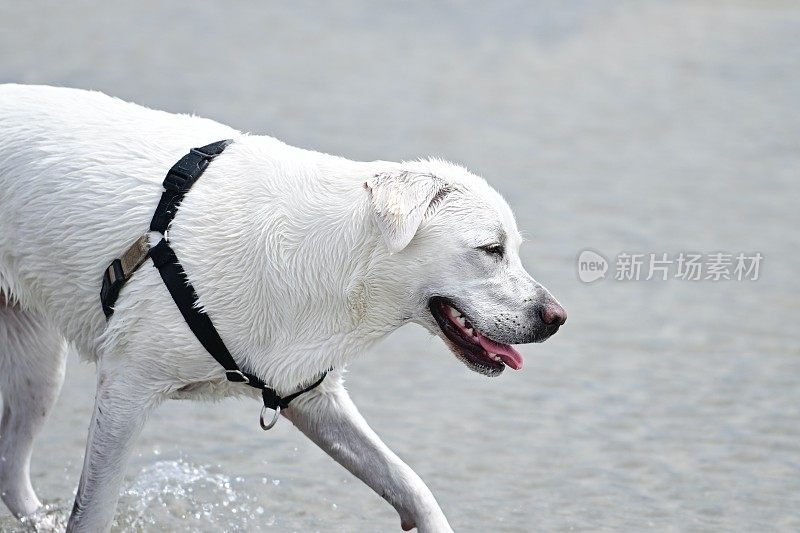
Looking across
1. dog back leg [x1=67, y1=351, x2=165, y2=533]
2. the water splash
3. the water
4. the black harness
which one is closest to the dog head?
the black harness

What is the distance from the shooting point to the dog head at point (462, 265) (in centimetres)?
457

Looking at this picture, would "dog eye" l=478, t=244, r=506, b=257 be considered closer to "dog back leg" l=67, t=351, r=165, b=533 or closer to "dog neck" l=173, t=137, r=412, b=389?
"dog neck" l=173, t=137, r=412, b=389

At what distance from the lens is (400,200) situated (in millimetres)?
4496

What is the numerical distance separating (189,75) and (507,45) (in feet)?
12.1

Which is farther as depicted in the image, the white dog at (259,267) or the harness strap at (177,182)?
the harness strap at (177,182)

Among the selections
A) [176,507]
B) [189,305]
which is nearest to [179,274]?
[189,305]

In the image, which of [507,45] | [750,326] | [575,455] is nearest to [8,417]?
[575,455]

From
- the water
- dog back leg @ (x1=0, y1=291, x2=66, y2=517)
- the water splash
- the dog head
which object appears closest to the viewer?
the dog head

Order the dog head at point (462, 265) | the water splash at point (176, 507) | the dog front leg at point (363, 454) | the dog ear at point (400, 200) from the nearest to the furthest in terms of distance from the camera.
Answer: the dog ear at point (400, 200) < the dog head at point (462, 265) < the dog front leg at point (363, 454) < the water splash at point (176, 507)

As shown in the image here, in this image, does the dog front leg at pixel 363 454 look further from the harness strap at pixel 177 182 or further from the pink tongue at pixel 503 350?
the harness strap at pixel 177 182

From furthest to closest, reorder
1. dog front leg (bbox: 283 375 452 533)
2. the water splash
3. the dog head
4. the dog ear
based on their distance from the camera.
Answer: the water splash
dog front leg (bbox: 283 375 452 533)
the dog head
the dog ear

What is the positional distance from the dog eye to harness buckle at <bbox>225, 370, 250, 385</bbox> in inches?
36.9

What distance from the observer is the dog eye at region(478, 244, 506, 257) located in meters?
4.57

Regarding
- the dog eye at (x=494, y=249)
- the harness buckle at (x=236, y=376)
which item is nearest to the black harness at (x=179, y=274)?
the harness buckle at (x=236, y=376)
